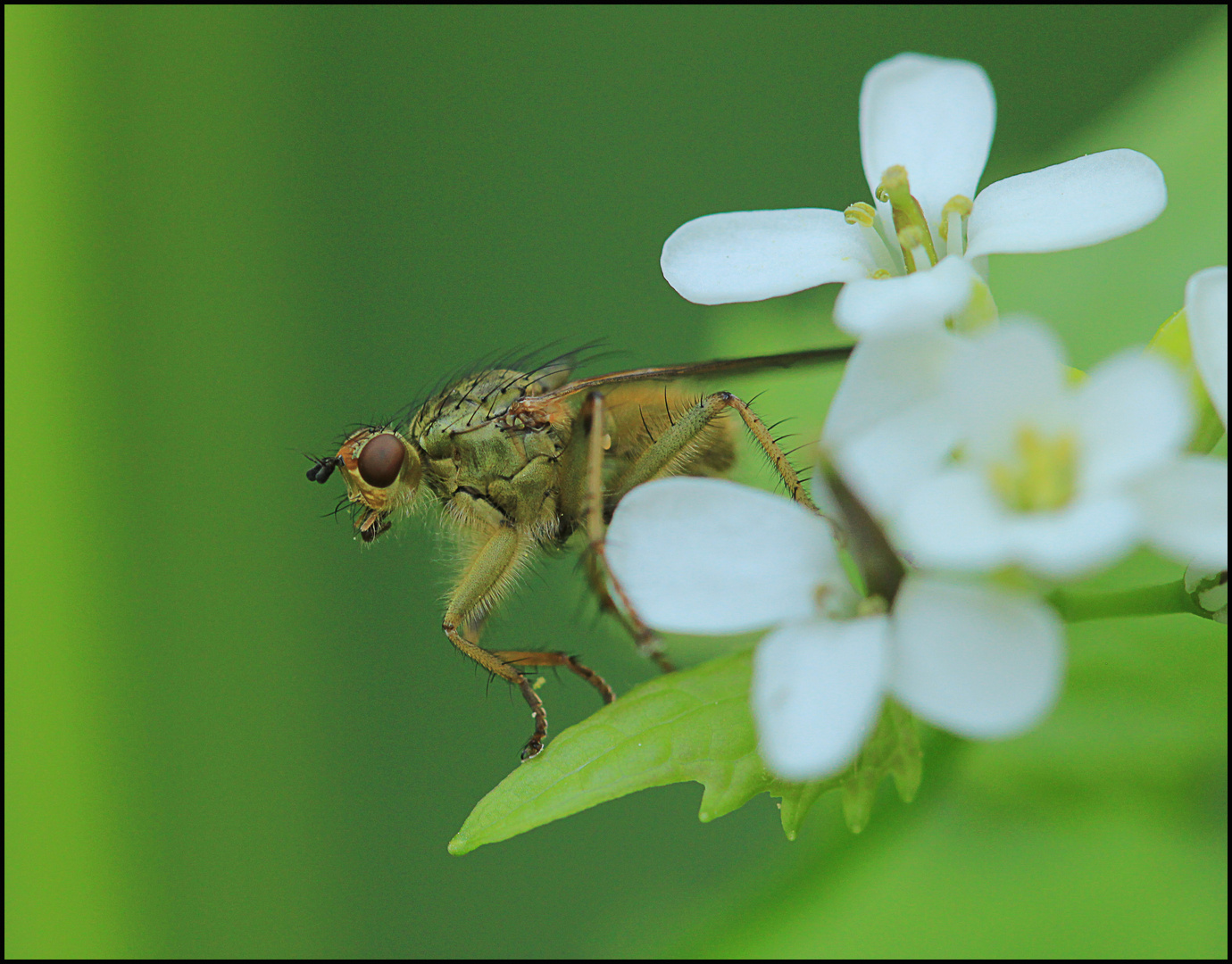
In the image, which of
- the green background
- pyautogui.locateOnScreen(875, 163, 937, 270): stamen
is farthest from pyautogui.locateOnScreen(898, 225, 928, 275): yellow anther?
the green background

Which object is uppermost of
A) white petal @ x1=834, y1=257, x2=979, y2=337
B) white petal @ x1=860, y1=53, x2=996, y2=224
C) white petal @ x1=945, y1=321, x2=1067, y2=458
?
white petal @ x1=860, y1=53, x2=996, y2=224

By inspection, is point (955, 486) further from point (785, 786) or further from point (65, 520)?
point (65, 520)

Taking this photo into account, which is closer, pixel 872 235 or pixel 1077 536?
pixel 1077 536

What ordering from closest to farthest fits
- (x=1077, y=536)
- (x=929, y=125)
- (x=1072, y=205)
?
(x=1077, y=536) → (x=1072, y=205) → (x=929, y=125)

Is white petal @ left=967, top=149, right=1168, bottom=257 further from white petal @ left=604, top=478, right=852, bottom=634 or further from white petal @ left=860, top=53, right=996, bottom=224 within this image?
white petal @ left=604, top=478, right=852, bottom=634

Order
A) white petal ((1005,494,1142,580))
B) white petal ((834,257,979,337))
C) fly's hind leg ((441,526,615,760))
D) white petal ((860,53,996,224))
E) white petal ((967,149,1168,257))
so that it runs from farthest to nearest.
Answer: fly's hind leg ((441,526,615,760)) → white petal ((860,53,996,224)) → white petal ((967,149,1168,257)) → white petal ((834,257,979,337)) → white petal ((1005,494,1142,580))

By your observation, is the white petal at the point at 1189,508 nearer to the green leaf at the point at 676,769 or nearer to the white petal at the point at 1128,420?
the white petal at the point at 1128,420

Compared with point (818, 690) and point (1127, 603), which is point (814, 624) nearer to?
point (818, 690)

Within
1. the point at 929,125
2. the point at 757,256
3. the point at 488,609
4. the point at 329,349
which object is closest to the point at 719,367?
the point at 757,256
